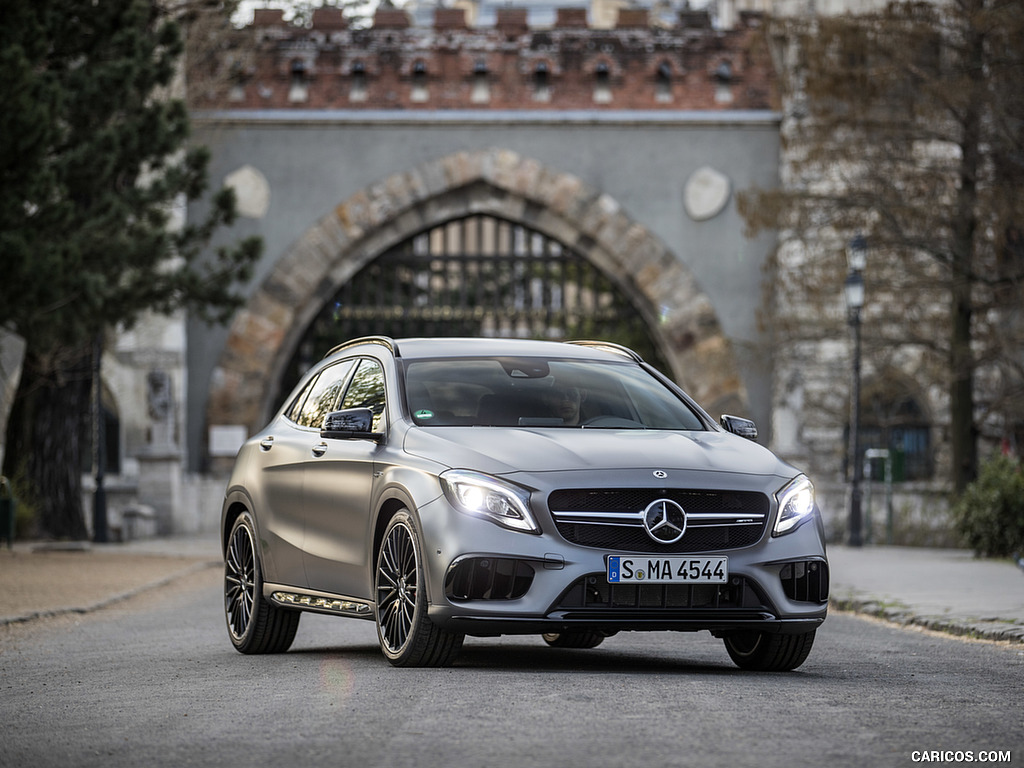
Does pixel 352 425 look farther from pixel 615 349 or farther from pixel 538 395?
pixel 615 349

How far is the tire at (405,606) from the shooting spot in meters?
8.19

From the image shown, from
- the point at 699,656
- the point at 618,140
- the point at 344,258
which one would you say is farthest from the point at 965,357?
the point at 699,656

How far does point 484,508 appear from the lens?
26.2 ft

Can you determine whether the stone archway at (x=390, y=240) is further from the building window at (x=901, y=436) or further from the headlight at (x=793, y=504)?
the headlight at (x=793, y=504)

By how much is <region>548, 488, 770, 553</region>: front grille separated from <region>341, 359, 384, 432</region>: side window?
4.99 ft

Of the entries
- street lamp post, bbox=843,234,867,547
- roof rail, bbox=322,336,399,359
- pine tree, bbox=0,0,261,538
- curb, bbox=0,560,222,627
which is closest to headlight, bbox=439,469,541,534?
roof rail, bbox=322,336,399,359

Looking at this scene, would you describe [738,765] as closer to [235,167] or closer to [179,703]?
[179,703]

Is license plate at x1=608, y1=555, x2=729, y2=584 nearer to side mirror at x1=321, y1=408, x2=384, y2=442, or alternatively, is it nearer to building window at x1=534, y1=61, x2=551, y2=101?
side mirror at x1=321, y1=408, x2=384, y2=442

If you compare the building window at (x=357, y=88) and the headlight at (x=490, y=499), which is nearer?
the headlight at (x=490, y=499)

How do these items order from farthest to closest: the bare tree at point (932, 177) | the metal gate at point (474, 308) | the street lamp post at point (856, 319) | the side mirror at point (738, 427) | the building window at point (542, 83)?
the building window at point (542, 83) < the metal gate at point (474, 308) < the street lamp post at point (856, 319) < the bare tree at point (932, 177) < the side mirror at point (738, 427)

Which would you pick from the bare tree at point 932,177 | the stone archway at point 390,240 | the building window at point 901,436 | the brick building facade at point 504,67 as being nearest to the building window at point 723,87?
the brick building facade at point 504,67

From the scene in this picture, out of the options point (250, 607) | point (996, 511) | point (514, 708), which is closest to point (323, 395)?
point (250, 607)

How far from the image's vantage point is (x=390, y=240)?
3316 cm

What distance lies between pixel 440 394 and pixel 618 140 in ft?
80.2
